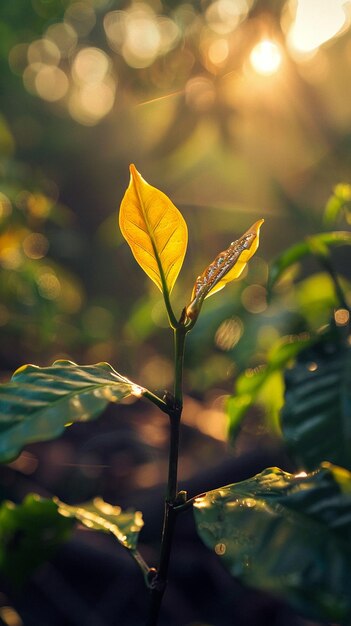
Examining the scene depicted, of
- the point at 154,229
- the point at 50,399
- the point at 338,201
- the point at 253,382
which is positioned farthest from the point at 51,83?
the point at 50,399

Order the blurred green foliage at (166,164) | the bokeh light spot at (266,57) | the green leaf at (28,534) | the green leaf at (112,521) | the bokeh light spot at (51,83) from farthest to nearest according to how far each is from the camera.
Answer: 1. the bokeh light spot at (51,83)
2. the bokeh light spot at (266,57)
3. the blurred green foliage at (166,164)
4. the green leaf at (28,534)
5. the green leaf at (112,521)

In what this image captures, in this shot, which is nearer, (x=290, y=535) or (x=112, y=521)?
(x=290, y=535)

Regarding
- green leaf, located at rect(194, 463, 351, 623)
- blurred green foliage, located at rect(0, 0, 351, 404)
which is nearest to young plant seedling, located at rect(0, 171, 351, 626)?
green leaf, located at rect(194, 463, 351, 623)

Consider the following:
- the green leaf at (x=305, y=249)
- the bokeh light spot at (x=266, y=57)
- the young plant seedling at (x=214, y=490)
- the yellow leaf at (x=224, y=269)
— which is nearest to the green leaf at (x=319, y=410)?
the young plant seedling at (x=214, y=490)

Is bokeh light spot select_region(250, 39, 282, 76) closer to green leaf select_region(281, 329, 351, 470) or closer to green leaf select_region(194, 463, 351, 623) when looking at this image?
green leaf select_region(281, 329, 351, 470)

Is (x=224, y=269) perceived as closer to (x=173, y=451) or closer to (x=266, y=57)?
(x=173, y=451)

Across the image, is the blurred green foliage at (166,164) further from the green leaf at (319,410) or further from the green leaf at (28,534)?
the green leaf at (28,534)

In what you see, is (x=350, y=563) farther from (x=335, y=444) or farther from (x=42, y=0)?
(x=42, y=0)
